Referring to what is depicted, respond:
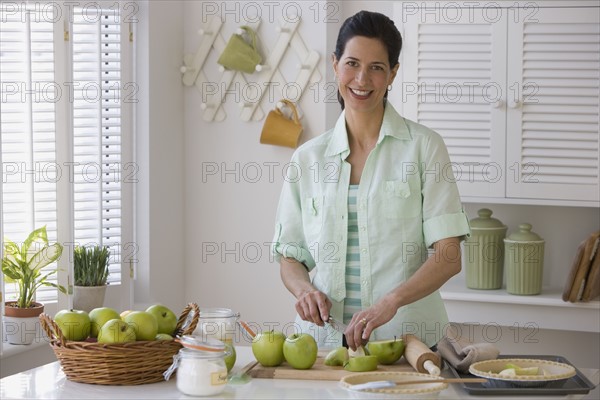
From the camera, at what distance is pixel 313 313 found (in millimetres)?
2414

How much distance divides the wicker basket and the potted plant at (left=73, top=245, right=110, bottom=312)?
62.3 inches

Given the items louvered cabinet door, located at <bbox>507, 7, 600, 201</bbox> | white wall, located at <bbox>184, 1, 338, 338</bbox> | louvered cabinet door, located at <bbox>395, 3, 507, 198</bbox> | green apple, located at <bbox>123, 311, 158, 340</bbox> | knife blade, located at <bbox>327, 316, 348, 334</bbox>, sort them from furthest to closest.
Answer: white wall, located at <bbox>184, 1, 338, 338</bbox> < louvered cabinet door, located at <bbox>395, 3, 507, 198</bbox> < louvered cabinet door, located at <bbox>507, 7, 600, 201</bbox> < knife blade, located at <bbox>327, 316, 348, 334</bbox> < green apple, located at <bbox>123, 311, 158, 340</bbox>

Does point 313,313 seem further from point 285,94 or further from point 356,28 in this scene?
point 285,94

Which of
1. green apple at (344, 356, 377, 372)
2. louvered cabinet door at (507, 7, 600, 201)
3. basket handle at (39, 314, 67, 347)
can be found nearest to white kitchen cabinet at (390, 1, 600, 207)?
louvered cabinet door at (507, 7, 600, 201)

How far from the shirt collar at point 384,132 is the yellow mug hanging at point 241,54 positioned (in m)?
1.52

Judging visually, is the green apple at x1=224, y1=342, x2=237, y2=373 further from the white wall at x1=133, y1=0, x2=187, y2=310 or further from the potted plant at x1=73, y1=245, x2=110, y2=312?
the white wall at x1=133, y1=0, x2=187, y2=310

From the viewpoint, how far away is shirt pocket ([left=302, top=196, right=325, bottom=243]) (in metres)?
2.61

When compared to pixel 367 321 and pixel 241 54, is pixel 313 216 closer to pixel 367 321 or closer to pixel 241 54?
pixel 367 321

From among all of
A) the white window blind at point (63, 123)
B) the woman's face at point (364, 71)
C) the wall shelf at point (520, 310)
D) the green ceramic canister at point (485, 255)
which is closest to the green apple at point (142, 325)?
the woman's face at point (364, 71)

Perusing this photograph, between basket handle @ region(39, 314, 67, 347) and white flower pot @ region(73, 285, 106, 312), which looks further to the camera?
white flower pot @ region(73, 285, 106, 312)

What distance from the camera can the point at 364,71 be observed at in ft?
8.20

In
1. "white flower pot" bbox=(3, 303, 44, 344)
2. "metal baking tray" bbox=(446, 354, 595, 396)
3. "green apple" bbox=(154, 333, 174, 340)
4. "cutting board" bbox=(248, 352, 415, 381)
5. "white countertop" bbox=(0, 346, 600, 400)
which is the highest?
"green apple" bbox=(154, 333, 174, 340)

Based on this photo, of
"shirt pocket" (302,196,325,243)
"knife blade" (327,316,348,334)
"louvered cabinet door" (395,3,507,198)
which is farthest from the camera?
"louvered cabinet door" (395,3,507,198)

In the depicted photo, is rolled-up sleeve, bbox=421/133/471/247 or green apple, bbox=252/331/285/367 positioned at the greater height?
rolled-up sleeve, bbox=421/133/471/247
